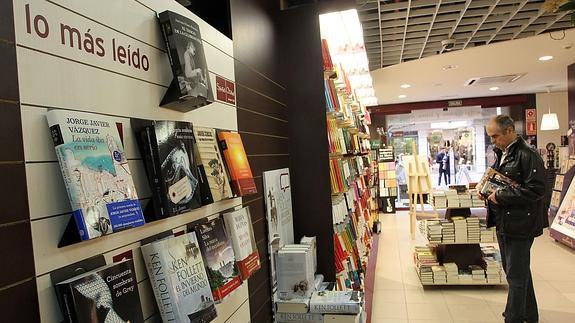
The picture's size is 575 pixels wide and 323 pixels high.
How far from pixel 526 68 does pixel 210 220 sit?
7607 millimetres

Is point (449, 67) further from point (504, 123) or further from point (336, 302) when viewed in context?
point (336, 302)

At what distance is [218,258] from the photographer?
1450mm

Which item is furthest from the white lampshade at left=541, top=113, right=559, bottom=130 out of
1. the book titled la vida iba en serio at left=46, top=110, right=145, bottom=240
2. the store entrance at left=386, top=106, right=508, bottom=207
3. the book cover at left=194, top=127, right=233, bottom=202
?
the book titled la vida iba en serio at left=46, top=110, right=145, bottom=240

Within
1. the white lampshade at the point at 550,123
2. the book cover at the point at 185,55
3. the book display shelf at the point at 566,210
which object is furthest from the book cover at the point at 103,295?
the white lampshade at the point at 550,123

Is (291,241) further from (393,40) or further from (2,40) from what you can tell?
(393,40)

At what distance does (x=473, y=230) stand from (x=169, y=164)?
418 cm

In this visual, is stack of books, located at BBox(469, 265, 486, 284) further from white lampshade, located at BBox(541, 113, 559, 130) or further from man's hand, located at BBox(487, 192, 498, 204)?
white lampshade, located at BBox(541, 113, 559, 130)

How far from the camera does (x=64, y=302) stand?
2.77 feet

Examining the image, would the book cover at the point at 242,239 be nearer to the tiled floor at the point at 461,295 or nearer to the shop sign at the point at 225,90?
the shop sign at the point at 225,90

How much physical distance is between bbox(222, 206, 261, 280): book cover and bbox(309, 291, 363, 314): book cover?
2.15 feet

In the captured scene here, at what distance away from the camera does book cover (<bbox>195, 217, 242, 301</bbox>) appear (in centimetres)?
139

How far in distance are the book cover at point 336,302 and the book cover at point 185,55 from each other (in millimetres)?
1454

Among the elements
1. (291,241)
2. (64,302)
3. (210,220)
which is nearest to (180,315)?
(64,302)

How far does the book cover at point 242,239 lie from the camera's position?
165 cm
